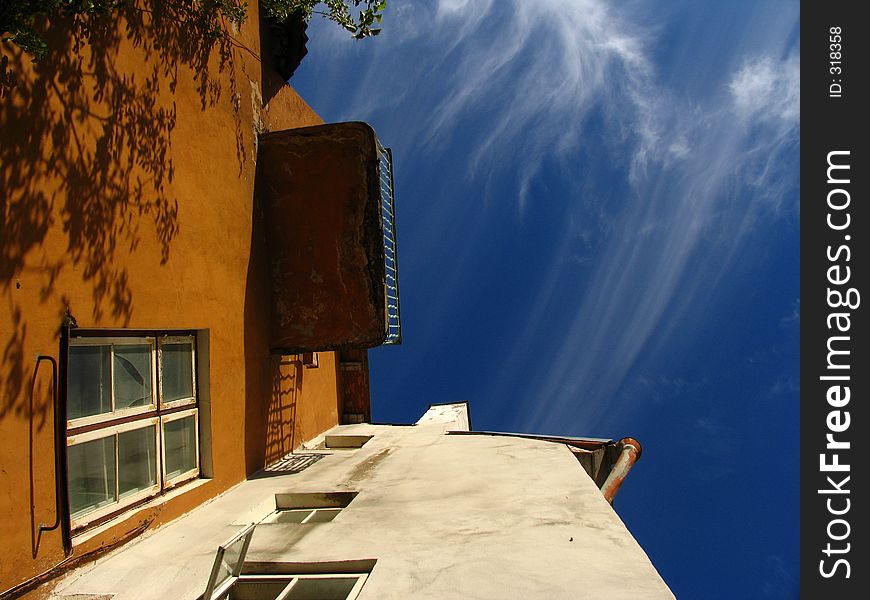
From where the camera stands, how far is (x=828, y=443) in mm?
8430

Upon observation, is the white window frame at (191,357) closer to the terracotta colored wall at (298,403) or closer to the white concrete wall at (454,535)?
the white concrete wall at (454,535)

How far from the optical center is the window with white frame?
438 centimetres

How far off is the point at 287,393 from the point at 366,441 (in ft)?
8.31

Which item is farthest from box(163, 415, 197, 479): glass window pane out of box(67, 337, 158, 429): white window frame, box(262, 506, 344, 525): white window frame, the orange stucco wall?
box(262, 506, 344, 525): white window frame

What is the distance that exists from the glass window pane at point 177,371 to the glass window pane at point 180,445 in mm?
256

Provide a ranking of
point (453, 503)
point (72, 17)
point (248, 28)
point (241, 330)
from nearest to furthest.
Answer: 1. point (72, 17)
2. point (453, 503)
3. point (241, 330)
4. point (248, 28)

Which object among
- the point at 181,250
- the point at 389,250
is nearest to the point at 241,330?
the point at 181,250

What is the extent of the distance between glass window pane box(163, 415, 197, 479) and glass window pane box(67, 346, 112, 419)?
3.13ft

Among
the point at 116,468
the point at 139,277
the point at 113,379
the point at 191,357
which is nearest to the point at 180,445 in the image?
the point at 191,357

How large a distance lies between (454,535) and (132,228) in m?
3.55

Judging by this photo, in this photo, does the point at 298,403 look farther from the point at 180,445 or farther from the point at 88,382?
the point at 88,382

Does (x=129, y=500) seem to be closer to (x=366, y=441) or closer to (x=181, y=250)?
(x=181, y=250)

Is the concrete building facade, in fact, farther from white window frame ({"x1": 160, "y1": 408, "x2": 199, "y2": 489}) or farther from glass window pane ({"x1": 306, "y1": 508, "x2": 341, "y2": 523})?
glass window pane ({"x1": 306, "y1": 508, "x2": 341, "y2": 523})

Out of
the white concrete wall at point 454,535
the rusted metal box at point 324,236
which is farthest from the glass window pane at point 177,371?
the rusted metal box at point 324,236
